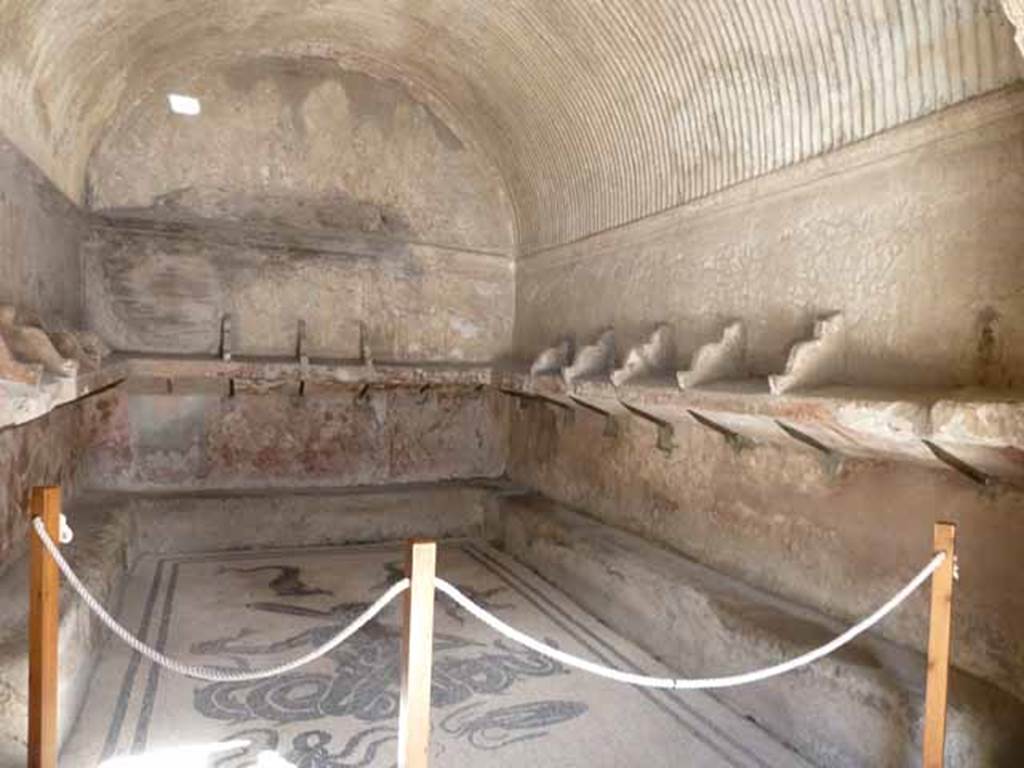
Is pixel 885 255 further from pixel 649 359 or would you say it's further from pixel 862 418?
pixel 649 359

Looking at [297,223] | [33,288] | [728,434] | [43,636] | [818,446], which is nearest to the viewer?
[43,636]

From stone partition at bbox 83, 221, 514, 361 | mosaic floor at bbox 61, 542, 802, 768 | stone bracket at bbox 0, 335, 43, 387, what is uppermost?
stone partition at bbox 83, 221, 514, 361

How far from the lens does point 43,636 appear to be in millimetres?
3039

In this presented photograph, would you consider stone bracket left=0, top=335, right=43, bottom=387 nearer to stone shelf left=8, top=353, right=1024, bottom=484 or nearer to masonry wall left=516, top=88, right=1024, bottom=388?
stone shelf left=8, top=353, right=1024, bottom=484

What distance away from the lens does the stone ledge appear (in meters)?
3.28

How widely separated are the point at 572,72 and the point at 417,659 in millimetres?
5052

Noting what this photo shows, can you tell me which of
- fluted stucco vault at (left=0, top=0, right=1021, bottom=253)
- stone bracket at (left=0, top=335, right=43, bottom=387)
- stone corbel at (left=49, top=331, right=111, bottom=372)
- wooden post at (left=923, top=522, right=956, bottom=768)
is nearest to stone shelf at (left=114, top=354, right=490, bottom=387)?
stone corbel at (left=49, top=331, right=111, bottom=372)

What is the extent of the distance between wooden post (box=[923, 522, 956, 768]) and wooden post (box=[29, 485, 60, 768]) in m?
3.50

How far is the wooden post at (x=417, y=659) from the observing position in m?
2.67

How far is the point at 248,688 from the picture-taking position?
449 cm

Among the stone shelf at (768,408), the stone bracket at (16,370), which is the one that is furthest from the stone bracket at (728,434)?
the stone bracket at (16,370)

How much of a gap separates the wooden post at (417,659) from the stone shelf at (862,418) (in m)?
2.05

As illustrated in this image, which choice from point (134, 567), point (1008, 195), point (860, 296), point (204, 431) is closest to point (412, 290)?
point (204, 431)

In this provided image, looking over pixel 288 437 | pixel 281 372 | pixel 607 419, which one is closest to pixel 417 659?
pixel 607 419
